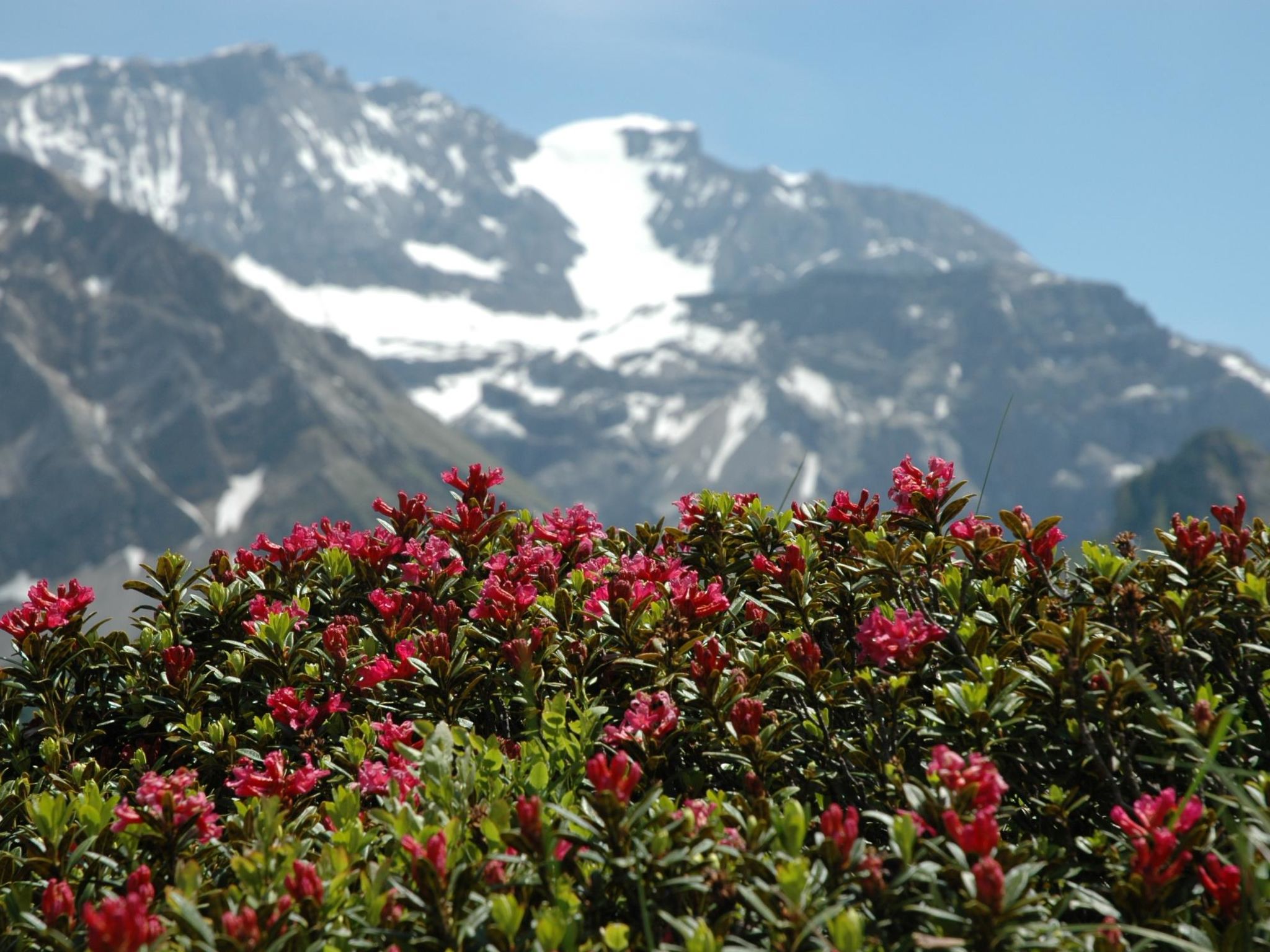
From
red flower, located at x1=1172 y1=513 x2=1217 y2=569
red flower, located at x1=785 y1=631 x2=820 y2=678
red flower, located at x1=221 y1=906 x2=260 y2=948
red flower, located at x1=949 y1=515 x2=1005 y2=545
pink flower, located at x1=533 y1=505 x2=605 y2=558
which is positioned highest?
red flower, located at x1=1172 y1=513 x2=1217 y2=569

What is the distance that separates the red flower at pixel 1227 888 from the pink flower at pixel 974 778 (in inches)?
20.9

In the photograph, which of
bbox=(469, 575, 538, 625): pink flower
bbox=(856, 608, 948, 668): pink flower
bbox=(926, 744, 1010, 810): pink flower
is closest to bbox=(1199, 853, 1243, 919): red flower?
bbox=(926, 744, 1010, 810): pink flower

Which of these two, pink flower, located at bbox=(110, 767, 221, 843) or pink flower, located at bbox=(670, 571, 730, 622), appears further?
pink flower, located at bbox=(670, 571, 730, 622)

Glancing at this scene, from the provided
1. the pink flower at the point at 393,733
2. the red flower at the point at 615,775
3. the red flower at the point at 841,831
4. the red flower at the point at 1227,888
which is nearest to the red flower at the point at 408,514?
the pink flower at the point at 393,733

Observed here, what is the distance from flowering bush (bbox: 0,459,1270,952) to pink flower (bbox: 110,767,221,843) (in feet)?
0.05

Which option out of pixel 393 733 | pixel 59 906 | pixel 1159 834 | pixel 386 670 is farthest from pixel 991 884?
pixel 59 906

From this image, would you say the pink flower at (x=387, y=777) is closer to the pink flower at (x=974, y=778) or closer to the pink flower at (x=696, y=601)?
the pink flower at (x=696, y=601)

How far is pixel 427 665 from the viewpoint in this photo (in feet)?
Answer: 13.7

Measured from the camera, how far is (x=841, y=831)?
9.14 ft

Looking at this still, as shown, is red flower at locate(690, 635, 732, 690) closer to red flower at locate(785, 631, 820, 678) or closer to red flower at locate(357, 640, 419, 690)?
red flower at locate(785, 631, 820, 678)

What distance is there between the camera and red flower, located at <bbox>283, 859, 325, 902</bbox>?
2783 millimetres

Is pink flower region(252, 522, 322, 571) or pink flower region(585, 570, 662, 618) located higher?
pink flower region(585, 570, 662, 618)

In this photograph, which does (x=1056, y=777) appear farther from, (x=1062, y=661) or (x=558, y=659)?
(x=558, y=659)

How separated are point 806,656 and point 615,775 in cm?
111
